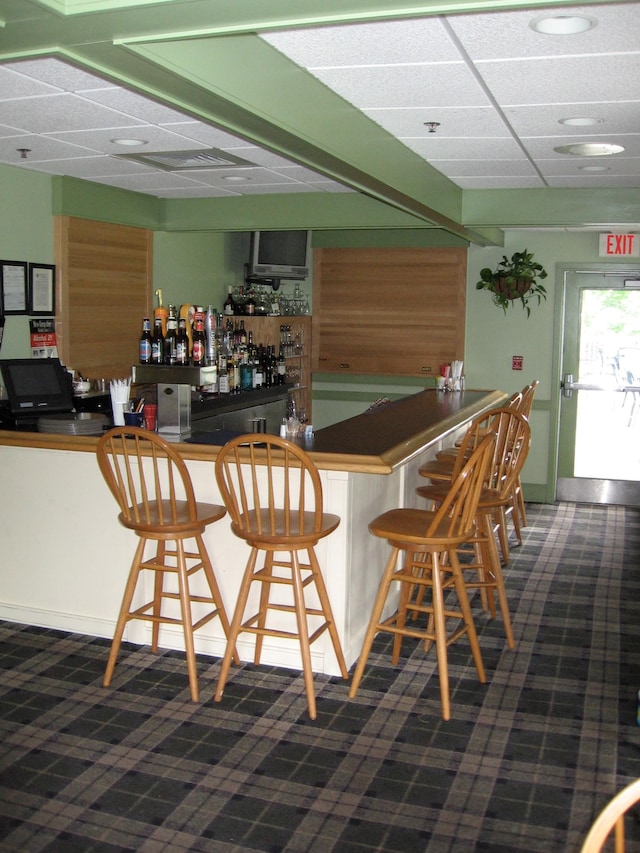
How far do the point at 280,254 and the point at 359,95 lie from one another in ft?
15.2

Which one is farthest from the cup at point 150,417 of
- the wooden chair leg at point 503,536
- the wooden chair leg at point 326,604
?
the wooden chair leg at point 503,536

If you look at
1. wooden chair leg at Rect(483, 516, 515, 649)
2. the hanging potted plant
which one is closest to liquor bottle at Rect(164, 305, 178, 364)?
the hanging potted plant

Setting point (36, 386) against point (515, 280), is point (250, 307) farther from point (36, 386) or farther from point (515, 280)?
point (36, 386)

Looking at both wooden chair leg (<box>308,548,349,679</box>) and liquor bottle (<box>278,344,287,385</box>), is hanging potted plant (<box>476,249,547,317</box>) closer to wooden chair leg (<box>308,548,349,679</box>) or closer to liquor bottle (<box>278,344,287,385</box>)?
liquor bottle (<box>278,344,287,385</box>)

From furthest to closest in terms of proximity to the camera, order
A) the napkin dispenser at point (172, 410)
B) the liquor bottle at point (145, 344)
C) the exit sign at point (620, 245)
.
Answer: the exit sign at point (620, 245) < the liquor bottle at point (145, 344) < the napkin dispenser at point (172, 410)

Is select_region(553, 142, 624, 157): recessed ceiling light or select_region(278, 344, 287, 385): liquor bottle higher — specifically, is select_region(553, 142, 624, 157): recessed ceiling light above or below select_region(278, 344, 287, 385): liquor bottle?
above

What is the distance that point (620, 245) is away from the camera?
7672mm

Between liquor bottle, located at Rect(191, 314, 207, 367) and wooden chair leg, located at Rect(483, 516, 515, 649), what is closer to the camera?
wooden chair leg, located at Rect(483, 516, 515, 649)

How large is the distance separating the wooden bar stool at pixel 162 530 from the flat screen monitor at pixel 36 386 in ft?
3.09

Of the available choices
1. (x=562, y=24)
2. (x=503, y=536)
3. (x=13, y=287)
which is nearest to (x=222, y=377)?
(x=13, y=287)

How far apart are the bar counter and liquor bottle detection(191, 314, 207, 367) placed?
90.1 inches

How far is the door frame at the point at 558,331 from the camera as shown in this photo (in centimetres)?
781

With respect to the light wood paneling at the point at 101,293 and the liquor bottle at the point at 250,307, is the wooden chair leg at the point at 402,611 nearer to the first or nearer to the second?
the light wood paneling at the point at 101,293

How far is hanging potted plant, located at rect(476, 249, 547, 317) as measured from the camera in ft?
25.2
